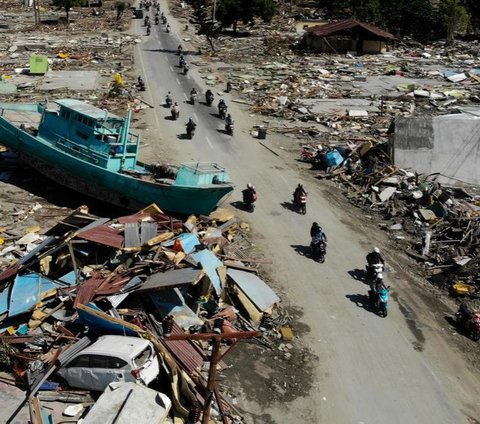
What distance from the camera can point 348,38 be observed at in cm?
5484

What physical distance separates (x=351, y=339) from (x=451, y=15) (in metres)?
59.3

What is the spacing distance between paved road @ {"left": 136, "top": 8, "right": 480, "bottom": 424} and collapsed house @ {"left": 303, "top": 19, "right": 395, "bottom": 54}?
112ft

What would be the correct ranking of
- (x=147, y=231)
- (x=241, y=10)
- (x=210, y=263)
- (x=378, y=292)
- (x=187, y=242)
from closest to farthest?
(x=210, y=263) < (x=378, y=292) < (x=187, y=242) < (x=147, y=231) < (x=241, y=10)

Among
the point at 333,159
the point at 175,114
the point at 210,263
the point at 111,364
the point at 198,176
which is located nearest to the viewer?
the point at 111,364

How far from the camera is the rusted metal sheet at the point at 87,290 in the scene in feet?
43.7

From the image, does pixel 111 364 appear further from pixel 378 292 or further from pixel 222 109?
pixel 222 109

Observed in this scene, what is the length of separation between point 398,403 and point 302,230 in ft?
29.0

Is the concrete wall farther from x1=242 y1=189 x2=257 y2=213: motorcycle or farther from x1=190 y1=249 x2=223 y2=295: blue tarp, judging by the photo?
x1=190 y1=249 x2=223 y2=295: blue tarp

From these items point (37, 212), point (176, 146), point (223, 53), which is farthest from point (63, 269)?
point (223, 53)

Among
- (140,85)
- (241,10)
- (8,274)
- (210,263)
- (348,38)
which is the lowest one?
(8,274)

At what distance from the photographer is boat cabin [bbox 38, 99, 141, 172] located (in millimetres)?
20250

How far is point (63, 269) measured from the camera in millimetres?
15430

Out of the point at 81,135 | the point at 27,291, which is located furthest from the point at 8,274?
the point at 81,135

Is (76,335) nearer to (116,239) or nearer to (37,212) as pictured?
(116,239)
